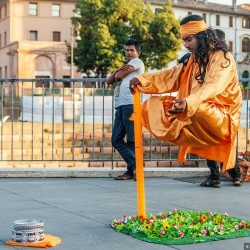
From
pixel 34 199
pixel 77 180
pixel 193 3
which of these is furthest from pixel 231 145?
pixel 193 3

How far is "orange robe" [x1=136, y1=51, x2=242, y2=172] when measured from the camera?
494 cm

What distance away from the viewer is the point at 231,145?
5215mm

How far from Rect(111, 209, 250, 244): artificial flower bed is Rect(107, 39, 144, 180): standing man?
135 inches

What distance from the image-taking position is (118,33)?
54.6m

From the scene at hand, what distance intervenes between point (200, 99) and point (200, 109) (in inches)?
3.5

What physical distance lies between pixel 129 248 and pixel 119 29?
50.9m

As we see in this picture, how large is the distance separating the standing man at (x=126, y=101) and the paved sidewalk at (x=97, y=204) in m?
0.42

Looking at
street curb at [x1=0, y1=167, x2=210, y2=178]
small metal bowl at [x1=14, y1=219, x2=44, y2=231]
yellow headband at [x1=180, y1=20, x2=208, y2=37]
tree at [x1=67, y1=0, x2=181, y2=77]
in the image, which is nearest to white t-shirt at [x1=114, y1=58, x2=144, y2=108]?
street curb at [x1=0, y1=167, x2=210, y2=178]

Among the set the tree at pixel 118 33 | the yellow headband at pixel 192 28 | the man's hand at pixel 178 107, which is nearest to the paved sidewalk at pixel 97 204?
the man's hand at pixel 178 107

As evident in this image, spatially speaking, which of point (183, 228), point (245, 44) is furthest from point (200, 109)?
point (245, 44)

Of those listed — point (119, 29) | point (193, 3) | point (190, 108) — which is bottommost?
point (190, 108)

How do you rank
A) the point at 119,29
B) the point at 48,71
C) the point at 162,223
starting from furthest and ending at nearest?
the point at 48,71 → the point at 119,29 → the point at 162,223

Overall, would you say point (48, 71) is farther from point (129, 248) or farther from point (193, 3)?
point (129, 248)

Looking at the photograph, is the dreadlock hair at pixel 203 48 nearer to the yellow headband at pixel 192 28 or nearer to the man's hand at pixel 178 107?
the yellow headband at pixel 192 28
